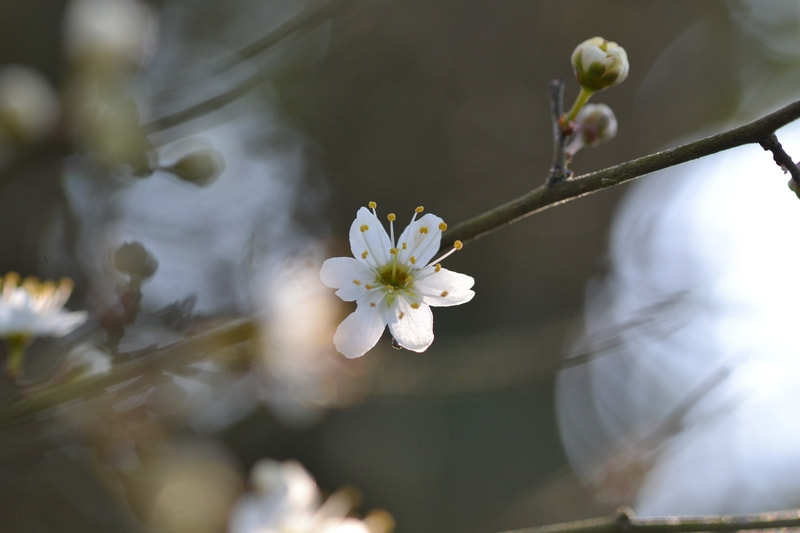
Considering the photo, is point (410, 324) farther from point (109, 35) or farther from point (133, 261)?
point (109, 35)

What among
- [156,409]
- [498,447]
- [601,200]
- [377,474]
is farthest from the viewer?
[601,200]

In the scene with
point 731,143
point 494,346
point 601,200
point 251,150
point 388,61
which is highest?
point 388,61

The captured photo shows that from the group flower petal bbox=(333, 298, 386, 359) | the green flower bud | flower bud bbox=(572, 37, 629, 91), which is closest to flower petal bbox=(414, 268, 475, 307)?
flower petal bbox=(333, 298, 386, 359)

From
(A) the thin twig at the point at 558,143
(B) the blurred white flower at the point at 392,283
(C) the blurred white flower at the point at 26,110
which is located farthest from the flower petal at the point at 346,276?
(C) the blurred white flower at the point at 26,110

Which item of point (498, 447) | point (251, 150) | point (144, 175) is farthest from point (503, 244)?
point (144, 175)

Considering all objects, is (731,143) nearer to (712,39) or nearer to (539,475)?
(539,475)

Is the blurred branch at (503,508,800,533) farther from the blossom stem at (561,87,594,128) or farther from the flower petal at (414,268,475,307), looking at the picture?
the blossom stem at (561,87,594,128)

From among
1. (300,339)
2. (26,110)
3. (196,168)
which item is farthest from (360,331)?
(26,110)

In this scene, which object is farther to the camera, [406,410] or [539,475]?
[539,475]
